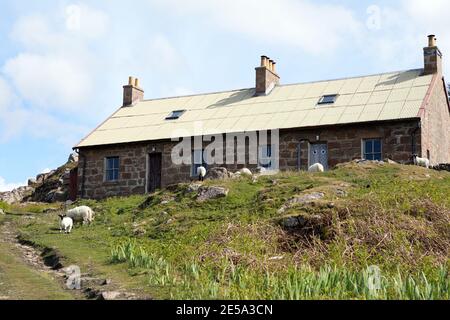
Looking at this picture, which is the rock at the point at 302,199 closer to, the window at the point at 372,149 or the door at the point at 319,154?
the window at the point at 372,149

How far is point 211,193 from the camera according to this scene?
21.9 meters

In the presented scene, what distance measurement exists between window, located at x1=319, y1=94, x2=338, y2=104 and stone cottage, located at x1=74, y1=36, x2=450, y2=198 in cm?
5

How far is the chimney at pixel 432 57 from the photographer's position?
30.6 m

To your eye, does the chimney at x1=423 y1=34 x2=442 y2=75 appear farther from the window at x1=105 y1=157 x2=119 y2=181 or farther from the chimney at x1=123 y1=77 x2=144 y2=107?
the chimney at x1=123 y1=77 x2=144 y2=107

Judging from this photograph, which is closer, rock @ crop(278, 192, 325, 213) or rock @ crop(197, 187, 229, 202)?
rock @ crop(278, 192, 325, 213)

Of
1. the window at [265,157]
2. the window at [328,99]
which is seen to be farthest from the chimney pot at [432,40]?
the window at [265,157]

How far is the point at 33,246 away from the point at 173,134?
557 inches

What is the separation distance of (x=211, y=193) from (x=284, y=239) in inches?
237

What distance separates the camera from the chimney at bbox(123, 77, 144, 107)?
3900cm

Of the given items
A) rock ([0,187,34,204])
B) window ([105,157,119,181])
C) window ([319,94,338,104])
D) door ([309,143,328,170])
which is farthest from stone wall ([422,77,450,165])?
rock ([0,187,34,204])

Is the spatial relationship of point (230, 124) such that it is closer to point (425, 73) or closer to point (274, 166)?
point (274, 166)
